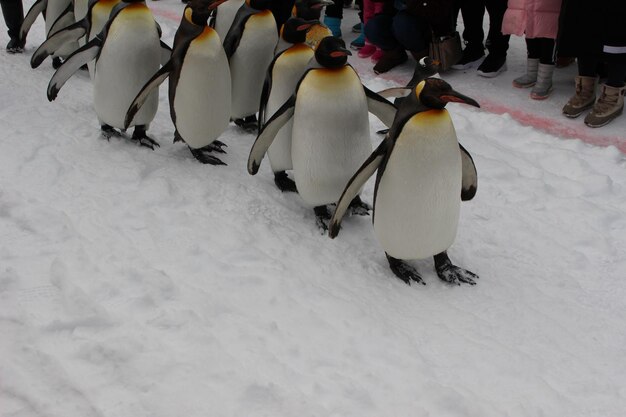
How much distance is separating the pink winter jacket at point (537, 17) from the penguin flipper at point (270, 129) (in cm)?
222

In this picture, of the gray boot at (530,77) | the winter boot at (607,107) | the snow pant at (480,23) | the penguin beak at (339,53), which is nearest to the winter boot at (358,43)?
the snow pant at (480,23)

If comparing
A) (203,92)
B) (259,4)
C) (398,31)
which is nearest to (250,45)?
(259,4)

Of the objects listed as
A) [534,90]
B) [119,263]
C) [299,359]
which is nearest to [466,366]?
[299,359]

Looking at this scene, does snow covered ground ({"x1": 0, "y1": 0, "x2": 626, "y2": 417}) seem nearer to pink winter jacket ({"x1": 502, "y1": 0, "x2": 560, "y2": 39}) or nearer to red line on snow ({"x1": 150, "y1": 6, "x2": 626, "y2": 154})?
red line on snow ({"x1": 150, "y1": 6, "x2": 626, "y2": 154})

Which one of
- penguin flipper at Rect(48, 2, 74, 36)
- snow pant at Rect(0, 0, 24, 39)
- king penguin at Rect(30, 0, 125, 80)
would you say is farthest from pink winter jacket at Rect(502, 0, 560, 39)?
snow pant at Rect(0, 0, 24, 39)

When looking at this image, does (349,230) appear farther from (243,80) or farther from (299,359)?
(243,80)

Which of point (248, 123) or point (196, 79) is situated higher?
point (196, 79)

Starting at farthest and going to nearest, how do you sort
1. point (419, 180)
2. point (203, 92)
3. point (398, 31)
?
point (398, 31) < point (203, 92) < point (419, 180)

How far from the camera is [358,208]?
2.90 m

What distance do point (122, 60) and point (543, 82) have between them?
104 inches

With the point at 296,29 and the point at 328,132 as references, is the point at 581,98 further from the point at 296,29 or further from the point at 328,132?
the point at 328,132

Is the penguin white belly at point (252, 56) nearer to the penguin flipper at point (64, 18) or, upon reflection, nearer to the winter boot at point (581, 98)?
the penguin flipper at point (64, 18)

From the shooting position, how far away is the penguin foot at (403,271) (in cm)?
246

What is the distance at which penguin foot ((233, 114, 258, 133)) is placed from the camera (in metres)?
3.78
